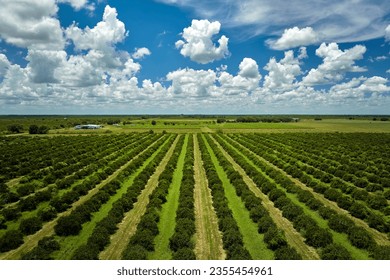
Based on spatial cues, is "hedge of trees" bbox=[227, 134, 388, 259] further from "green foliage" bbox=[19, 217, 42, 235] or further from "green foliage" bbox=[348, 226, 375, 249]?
"green foliage" bbox=[19, 217, 42, 235]

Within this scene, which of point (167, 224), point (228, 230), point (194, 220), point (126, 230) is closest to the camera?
point (228, 230)

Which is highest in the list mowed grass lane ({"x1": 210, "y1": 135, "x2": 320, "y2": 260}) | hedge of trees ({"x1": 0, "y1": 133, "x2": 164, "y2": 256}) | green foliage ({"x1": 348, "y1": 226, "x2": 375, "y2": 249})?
hedge of trees ({"x1": 0, "y1": 133, "x2": 164, "y2": 256})

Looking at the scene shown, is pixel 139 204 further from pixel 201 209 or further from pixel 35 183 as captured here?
pixel 35 183

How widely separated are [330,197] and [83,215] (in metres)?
22.6

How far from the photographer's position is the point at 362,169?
44.7 meters

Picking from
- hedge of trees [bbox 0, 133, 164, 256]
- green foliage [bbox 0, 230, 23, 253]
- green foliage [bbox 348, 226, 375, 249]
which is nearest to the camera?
green foliage [bbox 0, 230, 23, 253]

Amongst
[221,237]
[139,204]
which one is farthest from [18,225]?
[221,237]

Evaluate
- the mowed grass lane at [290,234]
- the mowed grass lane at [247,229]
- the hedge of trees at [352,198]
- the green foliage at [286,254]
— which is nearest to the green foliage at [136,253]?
the mowed grass lane at [247,229]

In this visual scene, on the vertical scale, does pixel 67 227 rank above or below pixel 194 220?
above

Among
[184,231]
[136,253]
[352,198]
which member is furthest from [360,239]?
[136,253]

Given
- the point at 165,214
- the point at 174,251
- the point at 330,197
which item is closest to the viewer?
the point at 174,251

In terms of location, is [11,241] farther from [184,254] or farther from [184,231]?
[184,254]

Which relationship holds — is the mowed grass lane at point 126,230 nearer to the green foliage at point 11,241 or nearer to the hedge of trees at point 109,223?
the hedge of trees at point 109,223

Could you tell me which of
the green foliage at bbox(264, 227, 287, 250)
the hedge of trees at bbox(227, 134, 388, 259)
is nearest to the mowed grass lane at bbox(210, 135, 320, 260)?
the hedge of trees at bbox(227, 134, 388, 259)
